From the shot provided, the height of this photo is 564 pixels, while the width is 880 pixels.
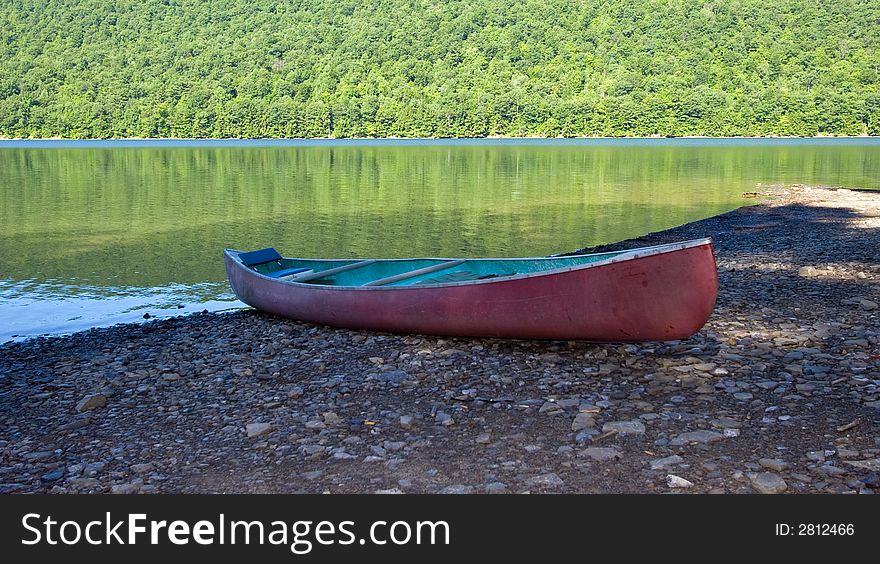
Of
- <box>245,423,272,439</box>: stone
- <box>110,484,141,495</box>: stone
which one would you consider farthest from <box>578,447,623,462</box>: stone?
<box>110,484,141,495</box>: stone

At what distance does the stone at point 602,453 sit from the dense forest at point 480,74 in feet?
513

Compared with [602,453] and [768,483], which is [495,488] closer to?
[602,453]

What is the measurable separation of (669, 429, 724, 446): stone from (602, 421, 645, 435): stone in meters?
0.31

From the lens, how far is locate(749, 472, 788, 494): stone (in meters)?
6.05

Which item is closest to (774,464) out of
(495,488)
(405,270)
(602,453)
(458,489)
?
(602,453)

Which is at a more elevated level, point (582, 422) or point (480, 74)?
point (480, 74)

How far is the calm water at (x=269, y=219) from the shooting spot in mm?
17625

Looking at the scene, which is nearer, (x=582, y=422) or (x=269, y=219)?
(x=582, y=422)

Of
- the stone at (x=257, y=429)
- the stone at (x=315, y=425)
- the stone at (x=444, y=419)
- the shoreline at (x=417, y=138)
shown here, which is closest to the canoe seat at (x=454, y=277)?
the stone at (x=444, y=419)

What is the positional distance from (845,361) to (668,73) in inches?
6639

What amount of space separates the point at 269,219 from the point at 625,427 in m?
25.5

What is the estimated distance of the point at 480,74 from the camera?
175 metres

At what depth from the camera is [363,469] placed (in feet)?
22.5

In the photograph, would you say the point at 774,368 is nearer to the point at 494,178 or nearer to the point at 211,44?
the point at 494,178
